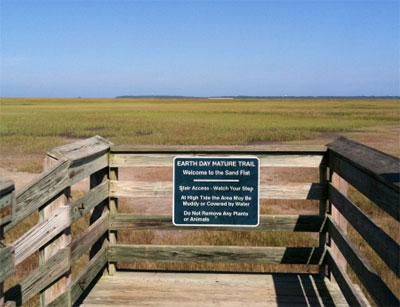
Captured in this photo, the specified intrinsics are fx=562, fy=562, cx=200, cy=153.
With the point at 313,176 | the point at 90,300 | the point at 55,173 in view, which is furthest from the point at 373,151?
the point at 313,176

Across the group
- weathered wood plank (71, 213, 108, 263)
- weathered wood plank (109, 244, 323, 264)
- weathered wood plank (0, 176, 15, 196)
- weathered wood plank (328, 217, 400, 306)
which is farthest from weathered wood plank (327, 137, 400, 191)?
weathered wood plank (71, 213, 108, 263)

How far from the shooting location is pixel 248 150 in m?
4.97

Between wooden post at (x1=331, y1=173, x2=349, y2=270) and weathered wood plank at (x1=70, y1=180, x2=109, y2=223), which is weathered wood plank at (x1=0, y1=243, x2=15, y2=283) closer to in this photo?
weathered wood plank at (x1=70, y1=180, x2=109, y2=223)

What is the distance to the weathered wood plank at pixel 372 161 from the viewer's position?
2922mm

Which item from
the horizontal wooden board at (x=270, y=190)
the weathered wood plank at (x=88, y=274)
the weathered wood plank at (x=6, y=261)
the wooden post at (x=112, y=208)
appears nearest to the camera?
the weathered wood plank at (x=6, y=261)

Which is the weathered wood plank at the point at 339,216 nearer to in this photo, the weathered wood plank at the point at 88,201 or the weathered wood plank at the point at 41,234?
the weathered wood plank at the point at 88,201

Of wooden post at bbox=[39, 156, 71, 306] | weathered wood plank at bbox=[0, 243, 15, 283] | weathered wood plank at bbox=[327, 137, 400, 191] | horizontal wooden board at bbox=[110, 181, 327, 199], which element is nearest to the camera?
weathered wood plank at bbox=[0, 243, 15, 283]

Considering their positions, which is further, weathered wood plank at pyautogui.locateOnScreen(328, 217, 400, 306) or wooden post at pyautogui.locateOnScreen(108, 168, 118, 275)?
wooden post at pyautogui.locateOnScreen(108, 168, 118, 275)

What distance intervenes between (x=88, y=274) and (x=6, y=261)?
6.01 ft

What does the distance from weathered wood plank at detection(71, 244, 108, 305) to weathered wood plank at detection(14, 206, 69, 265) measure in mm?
609

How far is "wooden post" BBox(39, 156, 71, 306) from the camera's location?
373 centimetres

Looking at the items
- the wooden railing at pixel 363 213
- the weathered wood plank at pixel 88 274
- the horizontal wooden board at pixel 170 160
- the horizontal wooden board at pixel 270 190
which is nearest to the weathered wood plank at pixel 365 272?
the wooden railing at pixel 363 213

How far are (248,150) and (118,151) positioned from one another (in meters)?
1.18

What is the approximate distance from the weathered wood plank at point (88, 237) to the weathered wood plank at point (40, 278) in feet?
0.58
